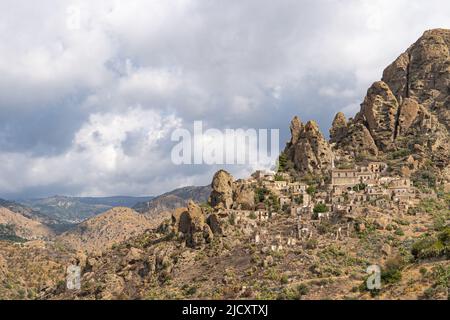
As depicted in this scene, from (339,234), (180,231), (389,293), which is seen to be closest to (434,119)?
(339,234)

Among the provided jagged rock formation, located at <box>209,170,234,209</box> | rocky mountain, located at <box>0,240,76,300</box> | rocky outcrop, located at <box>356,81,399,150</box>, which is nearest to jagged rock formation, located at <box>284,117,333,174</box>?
rocky outcrop, located at <box>356,81,399,150</box>

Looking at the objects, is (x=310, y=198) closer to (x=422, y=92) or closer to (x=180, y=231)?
(x=180, y=231)

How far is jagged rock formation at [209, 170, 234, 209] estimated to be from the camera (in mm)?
107750

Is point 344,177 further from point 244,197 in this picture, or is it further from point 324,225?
point 324,225

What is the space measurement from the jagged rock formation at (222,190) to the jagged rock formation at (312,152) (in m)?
18.2

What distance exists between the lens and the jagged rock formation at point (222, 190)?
354 ft

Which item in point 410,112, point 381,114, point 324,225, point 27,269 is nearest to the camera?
point 324,225

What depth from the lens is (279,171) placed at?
124m

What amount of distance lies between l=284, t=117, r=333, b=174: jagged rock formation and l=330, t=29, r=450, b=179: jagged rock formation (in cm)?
767

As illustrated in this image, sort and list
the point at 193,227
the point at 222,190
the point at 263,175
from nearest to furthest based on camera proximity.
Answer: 1. the point at 193,227
2. the point at 222,190
3. the point at 263,175

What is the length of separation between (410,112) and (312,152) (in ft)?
72.9

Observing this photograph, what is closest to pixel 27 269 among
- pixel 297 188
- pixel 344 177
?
pixel 297 188

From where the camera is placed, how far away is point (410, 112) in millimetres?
127625

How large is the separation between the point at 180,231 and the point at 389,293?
40768mm
